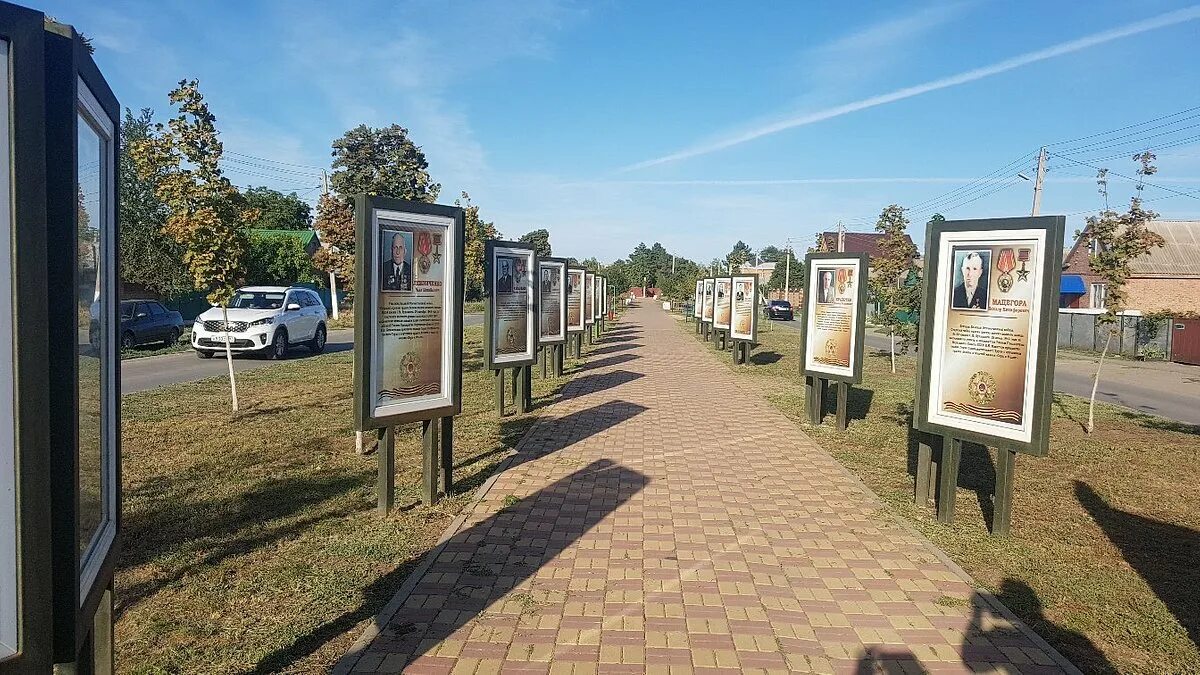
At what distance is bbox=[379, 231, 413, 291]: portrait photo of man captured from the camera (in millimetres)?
5320

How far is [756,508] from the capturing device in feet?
19.7

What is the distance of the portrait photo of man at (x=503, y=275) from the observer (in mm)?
9430

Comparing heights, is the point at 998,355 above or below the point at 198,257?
below

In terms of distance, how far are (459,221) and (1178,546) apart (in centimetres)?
589

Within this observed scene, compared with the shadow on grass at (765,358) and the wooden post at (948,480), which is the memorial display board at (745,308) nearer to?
the shadow on grass at (765,358)

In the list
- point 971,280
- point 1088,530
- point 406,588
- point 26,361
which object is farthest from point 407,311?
point 1088,530

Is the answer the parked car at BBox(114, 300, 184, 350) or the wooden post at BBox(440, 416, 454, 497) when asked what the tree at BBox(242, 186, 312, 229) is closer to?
the parked car at BBox(114, 300, 184, 350)

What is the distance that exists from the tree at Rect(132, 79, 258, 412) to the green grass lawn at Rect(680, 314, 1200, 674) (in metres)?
7.85

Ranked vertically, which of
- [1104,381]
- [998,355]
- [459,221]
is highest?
[459,221]

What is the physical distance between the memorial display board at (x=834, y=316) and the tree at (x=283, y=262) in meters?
33.4

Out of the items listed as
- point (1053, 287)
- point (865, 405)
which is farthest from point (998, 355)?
point (865, 405)

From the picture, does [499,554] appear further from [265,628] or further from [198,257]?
[198,257]

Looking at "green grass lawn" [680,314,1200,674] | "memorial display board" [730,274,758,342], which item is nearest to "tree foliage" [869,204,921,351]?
"memorial display board" [730,274,758,342]

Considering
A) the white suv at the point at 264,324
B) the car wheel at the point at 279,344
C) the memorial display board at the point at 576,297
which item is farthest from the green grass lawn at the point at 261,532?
the memorial display board at the point at 576,297
